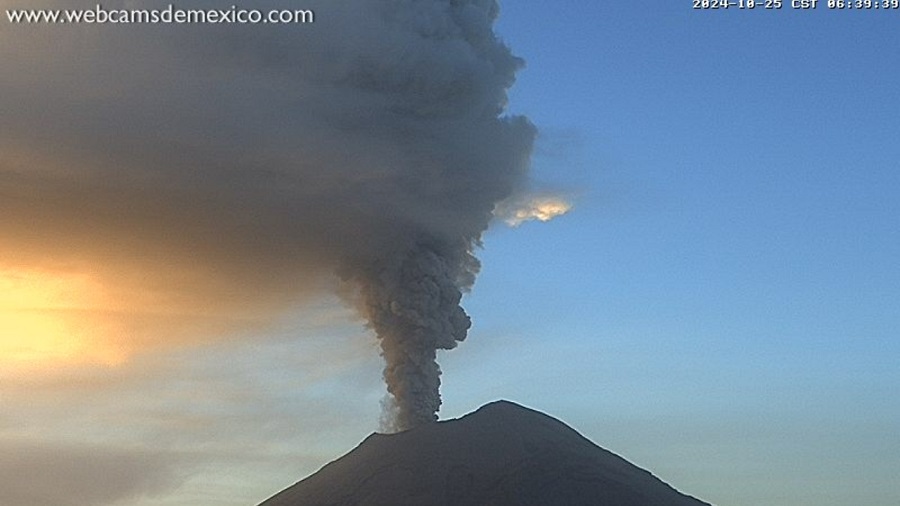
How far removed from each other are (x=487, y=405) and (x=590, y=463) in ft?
43.4

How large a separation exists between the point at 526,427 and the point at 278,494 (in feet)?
74.7

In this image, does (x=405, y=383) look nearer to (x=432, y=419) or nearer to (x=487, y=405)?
(x=432, y=419)

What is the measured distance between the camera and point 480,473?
110062 mm

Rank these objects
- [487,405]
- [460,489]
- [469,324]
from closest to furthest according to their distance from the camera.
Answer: [460,489] → [469,324] → [487,405]

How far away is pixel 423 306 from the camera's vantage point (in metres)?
110

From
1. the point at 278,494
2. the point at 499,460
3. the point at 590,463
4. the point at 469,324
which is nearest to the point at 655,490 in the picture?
the point at 590,463

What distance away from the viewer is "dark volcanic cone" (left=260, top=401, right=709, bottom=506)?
107 meters

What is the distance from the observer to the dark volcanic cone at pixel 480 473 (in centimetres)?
10700

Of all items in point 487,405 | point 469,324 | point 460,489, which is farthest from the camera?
point 487,405

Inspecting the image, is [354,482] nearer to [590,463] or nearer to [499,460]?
[499,460]

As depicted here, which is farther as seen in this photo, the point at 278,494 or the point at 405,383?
the point at 278,494

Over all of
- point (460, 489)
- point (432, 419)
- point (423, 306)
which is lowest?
point (460, 489)

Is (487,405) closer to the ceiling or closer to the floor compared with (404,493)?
closer to the ceiling

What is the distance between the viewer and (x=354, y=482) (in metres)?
112
